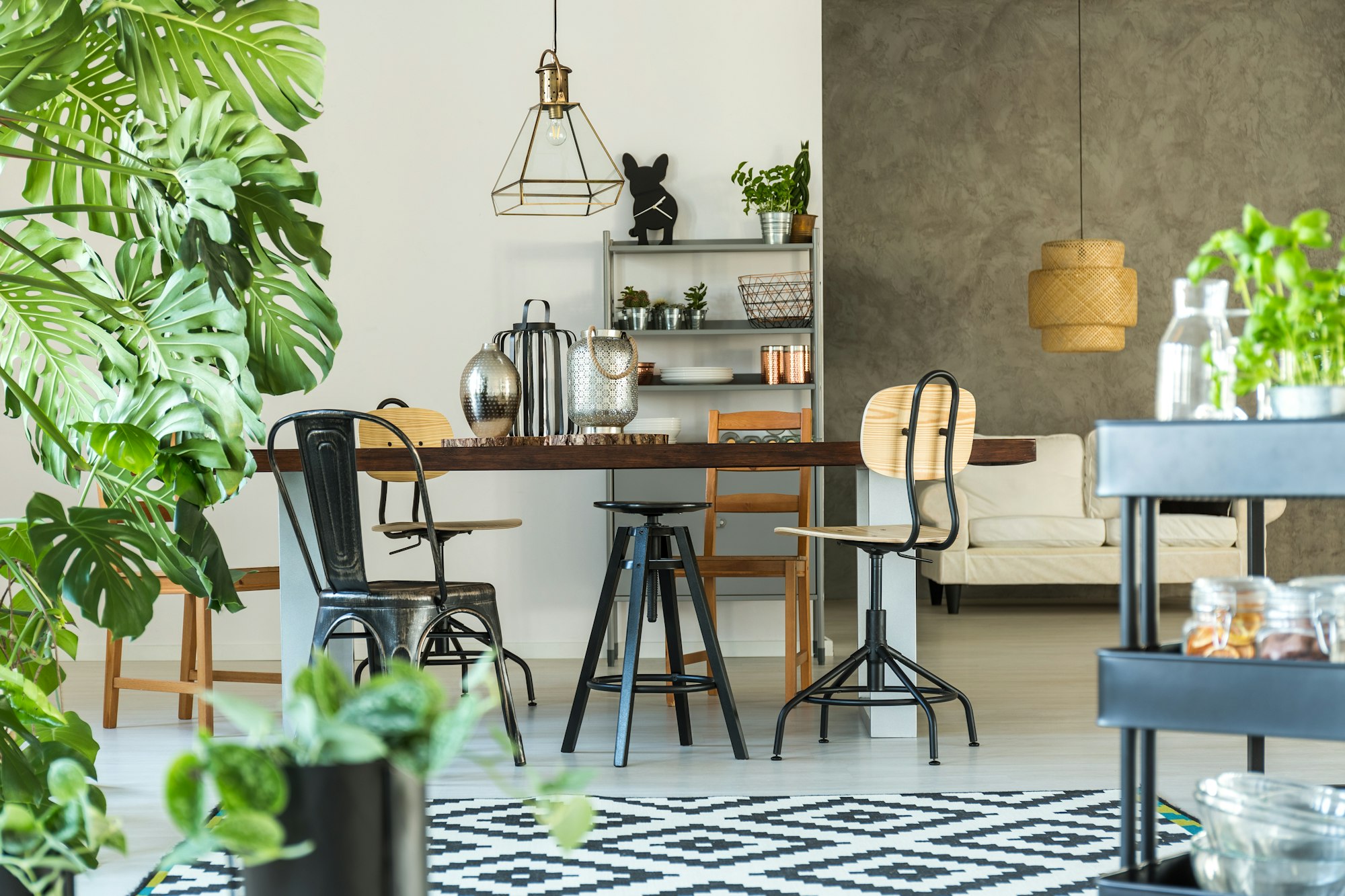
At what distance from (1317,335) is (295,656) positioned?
Result: 2.97 m

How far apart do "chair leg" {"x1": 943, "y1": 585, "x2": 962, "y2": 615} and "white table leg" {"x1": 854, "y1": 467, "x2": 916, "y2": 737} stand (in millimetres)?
3518

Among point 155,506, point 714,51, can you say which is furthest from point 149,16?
point 714,51

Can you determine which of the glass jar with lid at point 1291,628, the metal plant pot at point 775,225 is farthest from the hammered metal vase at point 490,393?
the glass jar with lid at point 1291,628

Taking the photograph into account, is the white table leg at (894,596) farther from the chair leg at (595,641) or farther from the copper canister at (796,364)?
the copper canister at (796,364)

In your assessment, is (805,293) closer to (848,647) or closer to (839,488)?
(848,647)

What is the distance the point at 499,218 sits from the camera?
17.9 feet

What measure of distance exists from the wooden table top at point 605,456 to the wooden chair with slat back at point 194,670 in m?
0.61

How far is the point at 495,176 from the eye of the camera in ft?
18.0

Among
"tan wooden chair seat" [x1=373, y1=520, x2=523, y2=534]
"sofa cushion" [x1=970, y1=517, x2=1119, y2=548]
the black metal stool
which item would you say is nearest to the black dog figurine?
"tan wooden chair seat" [x1=373, y1=520, x2=523, y2=534]

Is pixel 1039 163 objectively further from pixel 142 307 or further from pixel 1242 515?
pixel 142 307

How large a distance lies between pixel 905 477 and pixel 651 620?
0.82 metres

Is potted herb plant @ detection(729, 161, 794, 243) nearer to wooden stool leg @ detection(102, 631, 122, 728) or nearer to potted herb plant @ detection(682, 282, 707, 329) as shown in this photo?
potted herb plant @ detection(682, 282, 707, 329)

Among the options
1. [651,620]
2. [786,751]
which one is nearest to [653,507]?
[651,620]

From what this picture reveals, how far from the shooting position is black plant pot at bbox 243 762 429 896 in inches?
22.2
